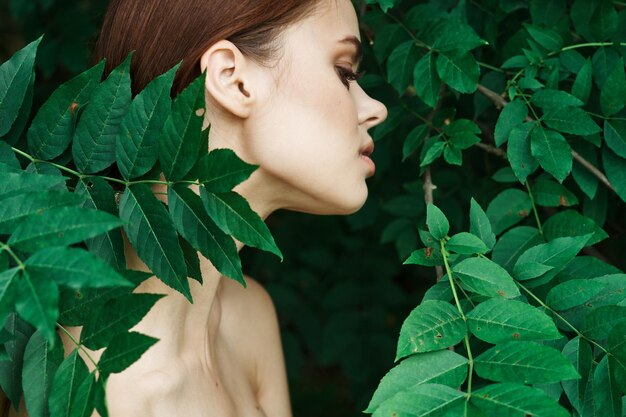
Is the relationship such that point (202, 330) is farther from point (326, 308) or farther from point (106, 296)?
point (326, 308)

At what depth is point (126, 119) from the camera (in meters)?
1.17

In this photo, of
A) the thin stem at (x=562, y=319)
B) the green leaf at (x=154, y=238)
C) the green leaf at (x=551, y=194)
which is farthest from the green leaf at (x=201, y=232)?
the green leaf at (x=551, y=194)

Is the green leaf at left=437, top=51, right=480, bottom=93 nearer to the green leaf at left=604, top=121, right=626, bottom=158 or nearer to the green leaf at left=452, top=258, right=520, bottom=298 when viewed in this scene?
the green leaf at left=604, top=121, right=626, bottom=158

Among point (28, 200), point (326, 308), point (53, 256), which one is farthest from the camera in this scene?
point (326, 308)

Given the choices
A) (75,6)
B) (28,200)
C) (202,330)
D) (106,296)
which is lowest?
(202,330)

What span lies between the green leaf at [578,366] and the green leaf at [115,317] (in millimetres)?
631

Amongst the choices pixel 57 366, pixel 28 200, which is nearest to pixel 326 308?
pixel 57 366

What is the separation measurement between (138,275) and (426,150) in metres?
0.78

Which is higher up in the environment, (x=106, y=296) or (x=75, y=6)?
(x=75, y=6)

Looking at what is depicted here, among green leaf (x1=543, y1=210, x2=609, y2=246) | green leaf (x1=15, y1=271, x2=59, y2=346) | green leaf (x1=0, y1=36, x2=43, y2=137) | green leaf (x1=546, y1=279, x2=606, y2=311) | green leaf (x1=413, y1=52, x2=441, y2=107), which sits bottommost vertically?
green leaf (x1=546, y1=279, x2=606, y2=311)

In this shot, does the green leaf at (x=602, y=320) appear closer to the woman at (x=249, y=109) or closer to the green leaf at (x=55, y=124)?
the woman at (x=249, y=109)

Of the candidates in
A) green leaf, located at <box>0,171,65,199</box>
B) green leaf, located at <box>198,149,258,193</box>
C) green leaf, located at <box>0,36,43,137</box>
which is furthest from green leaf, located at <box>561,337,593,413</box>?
green leaf, located at <box>0,36,43,137</box>

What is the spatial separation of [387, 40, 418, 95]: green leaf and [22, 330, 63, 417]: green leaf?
33.1 inches

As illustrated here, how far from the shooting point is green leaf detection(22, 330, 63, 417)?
117 cm
